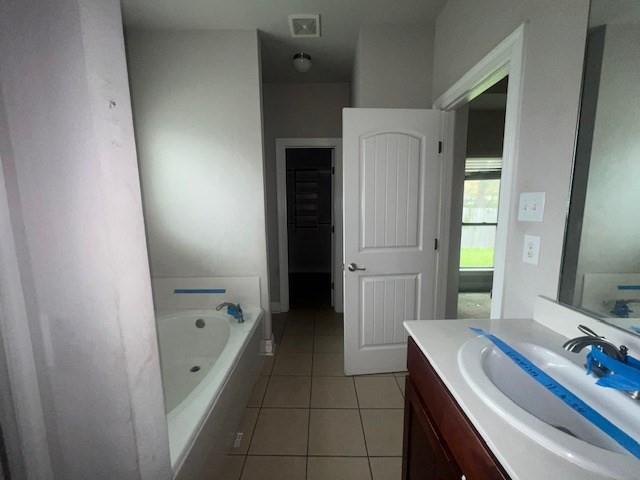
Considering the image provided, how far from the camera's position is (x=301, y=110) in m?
2.94

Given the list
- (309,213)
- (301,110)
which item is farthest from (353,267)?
(309,213)

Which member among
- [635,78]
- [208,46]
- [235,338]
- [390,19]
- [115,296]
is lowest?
[235,338]

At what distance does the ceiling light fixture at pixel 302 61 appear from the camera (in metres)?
2.32

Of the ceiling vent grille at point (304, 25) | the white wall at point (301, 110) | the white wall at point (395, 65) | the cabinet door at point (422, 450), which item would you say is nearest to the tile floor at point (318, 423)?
the cabinet door at point (422, 450)

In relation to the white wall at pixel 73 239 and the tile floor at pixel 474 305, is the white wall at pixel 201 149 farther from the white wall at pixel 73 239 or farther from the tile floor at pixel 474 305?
the tile floor at pixel 474 305

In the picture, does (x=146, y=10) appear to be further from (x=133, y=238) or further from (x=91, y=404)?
(x=91, y=404)

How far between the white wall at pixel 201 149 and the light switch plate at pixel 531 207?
66.2 inches

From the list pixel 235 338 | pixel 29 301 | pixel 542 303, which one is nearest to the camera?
pixel 29 301

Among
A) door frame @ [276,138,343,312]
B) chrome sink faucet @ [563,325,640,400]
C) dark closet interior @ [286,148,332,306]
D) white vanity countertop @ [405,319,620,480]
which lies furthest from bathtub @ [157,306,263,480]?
dark closet interior @ [286,148,332,306]

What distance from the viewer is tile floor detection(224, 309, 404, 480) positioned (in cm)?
130

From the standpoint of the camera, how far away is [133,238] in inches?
18.9

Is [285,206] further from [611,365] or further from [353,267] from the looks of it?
[611,365]

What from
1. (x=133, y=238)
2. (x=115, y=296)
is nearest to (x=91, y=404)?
(x=115, y=296)

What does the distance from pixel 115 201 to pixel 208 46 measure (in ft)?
7.07
